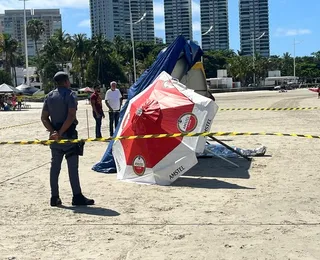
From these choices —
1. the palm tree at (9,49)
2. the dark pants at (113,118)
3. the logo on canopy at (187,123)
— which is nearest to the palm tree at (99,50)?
the palm tree at (9,49)

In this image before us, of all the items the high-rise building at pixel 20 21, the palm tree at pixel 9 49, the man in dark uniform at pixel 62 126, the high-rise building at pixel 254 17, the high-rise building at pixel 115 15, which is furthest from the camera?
the high-rise building at pixel 20 21

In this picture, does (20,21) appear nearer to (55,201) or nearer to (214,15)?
(214,15)

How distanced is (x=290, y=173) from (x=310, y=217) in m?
3.03

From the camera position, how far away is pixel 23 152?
1355 cm

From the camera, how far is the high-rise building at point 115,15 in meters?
98.1

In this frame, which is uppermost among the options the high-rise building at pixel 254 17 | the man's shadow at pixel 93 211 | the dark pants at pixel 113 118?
the high-rise building at pixel 254 17

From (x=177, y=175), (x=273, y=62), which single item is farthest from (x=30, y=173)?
(x=273, y=62)

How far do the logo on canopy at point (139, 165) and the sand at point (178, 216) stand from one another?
278 millimetres

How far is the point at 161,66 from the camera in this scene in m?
10.1

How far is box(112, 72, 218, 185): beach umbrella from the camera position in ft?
27.3

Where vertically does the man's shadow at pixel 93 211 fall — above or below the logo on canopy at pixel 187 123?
below

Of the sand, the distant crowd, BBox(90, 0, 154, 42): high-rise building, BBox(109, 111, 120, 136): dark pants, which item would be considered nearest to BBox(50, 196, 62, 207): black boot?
the sand

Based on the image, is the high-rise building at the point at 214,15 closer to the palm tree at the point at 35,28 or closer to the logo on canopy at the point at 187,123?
the palm tree at the point at 35,28

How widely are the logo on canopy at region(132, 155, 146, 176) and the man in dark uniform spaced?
1.58 meters
